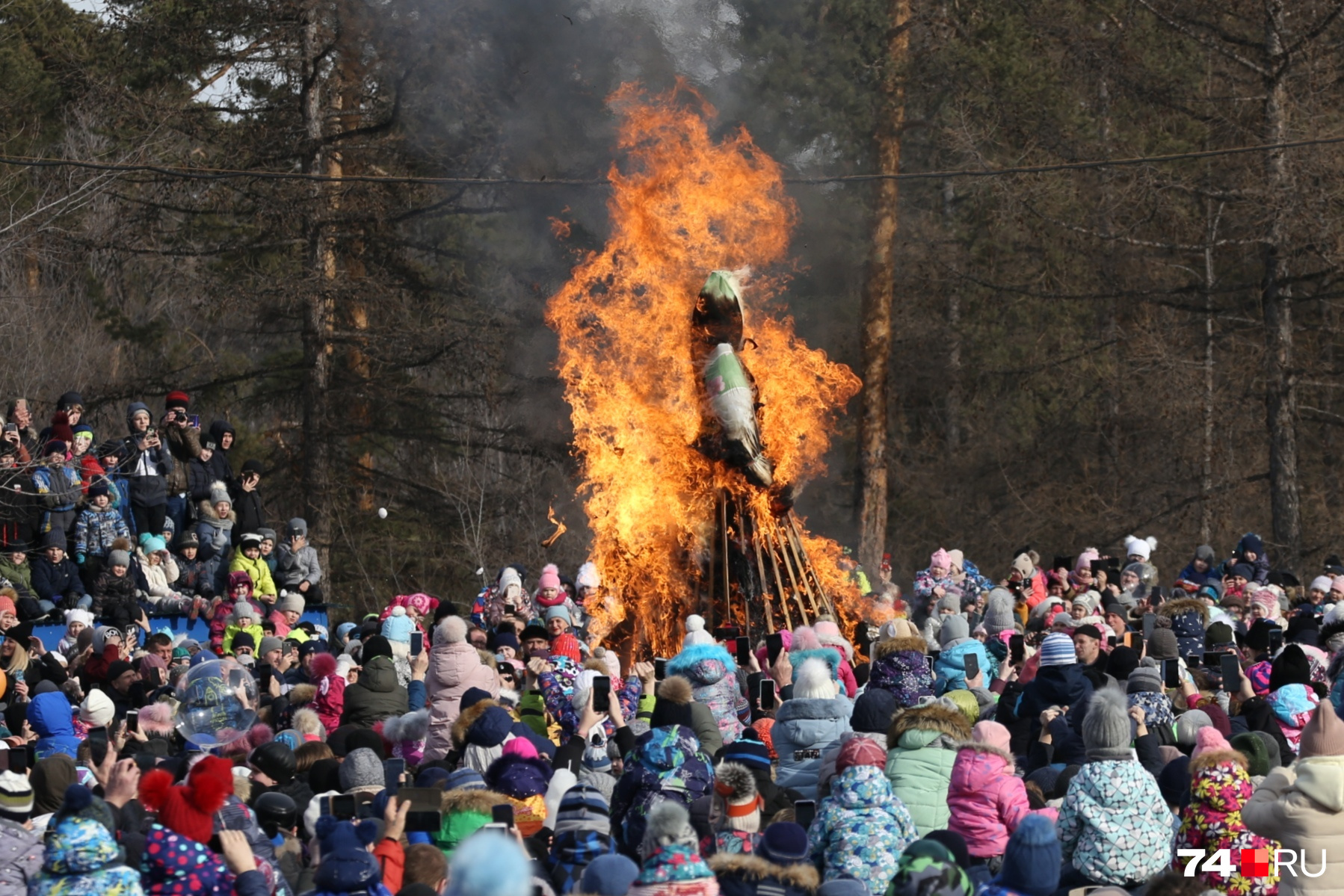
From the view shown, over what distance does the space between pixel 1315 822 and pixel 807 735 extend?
3002mm

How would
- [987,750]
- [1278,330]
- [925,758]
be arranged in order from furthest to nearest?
[1278,330], [925,758], [987,750]

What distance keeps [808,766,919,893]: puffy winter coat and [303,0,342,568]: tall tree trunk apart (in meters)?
20.0

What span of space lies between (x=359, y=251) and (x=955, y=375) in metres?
13.8

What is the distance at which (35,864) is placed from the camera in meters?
6.53

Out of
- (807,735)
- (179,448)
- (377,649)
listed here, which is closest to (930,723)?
(807,735)

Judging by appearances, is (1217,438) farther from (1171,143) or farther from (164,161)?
(164,161)

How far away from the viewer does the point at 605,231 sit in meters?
23.9

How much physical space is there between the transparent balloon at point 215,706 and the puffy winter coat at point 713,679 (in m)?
2.43

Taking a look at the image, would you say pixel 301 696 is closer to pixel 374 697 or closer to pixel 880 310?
pixel 374 697

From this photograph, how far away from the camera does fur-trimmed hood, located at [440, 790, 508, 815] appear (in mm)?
7102

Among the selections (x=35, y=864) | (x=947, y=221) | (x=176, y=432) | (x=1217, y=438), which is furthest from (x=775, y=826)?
(x=947, y=221)

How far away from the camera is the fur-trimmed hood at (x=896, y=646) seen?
32.2 ft

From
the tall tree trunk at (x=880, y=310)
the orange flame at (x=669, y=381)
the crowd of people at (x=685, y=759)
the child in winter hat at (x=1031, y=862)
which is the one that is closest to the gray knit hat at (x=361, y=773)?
the crowd of people at (x=685, y=759)

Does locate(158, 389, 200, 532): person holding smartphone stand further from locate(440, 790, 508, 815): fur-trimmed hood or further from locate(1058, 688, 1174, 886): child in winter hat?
locate(1058, 688, 1174, 886): child in winter hat
